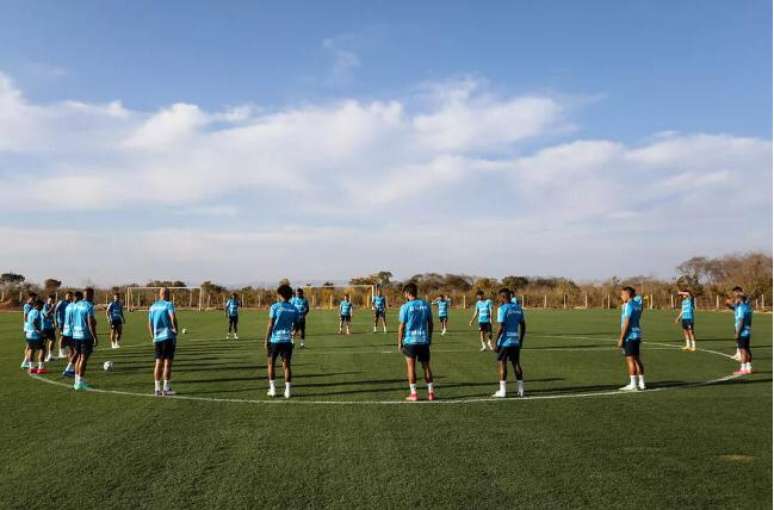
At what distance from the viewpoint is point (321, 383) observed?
46.3 feet

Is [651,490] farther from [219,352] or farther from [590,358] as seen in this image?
[219,352]

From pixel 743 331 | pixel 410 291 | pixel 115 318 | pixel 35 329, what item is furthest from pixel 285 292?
pixel 115 318

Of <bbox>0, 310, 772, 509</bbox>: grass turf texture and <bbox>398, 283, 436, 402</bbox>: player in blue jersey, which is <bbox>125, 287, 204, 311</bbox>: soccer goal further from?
<bbox>398, 283, 436, 402</bbox>: player in blue jersey

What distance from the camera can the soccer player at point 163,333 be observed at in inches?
479

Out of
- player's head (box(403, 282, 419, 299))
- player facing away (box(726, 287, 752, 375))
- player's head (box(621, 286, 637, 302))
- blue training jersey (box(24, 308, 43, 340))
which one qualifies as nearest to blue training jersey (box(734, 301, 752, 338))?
player facing away (box(726, 287, 752, 375))

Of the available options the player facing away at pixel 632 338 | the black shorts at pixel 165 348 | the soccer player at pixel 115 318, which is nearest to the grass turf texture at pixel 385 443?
the player facing away at pixel 632 338

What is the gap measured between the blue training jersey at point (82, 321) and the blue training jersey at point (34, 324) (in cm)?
283

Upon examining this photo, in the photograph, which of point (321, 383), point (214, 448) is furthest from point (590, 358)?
point (214, 448)

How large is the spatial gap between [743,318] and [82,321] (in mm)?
15865

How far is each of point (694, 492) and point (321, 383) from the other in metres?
8.93

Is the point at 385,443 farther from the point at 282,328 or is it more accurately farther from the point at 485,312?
the point at 485,312

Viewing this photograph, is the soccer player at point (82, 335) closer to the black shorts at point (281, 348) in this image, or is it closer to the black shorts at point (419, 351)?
the black shorts at point (281, 348)

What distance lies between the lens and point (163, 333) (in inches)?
482

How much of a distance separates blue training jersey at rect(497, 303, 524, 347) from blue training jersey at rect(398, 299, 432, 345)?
154 centimetres
